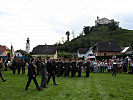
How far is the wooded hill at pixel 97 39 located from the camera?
12550 centimetres

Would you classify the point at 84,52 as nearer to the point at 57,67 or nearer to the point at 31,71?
the point at 57,67

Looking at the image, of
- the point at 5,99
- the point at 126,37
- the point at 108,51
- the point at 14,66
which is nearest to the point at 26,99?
the point at 5,99

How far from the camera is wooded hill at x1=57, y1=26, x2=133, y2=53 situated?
412ft

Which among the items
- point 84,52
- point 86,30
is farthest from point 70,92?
point 86,30

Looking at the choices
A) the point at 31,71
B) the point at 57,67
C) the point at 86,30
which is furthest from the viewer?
the point at 86,30

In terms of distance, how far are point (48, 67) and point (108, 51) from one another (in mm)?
75950

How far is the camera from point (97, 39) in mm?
139000

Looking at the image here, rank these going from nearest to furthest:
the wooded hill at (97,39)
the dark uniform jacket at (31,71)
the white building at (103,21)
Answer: the dark uniform jacket at (31,71), the wooded hill at (97,39), the white building at (103,21)

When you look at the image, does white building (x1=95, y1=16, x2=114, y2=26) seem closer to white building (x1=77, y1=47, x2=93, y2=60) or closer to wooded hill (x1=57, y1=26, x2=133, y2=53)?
wooded hill (x1=57, y1=26, x2=133, y2=53)

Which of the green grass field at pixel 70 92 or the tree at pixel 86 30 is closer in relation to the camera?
the green grass field at pixel 70 92

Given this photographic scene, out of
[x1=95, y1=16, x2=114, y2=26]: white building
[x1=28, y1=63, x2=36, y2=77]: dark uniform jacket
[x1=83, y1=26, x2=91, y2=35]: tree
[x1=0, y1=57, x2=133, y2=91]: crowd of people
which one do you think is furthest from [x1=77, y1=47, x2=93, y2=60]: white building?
[x1=28, y1=63, x2=36, y2=77]: dark uniform jacket

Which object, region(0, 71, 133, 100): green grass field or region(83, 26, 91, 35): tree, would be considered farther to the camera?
region(83, 26, 91, 35): tree

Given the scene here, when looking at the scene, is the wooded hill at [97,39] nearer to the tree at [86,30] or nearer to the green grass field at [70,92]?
the tree at [86,30]

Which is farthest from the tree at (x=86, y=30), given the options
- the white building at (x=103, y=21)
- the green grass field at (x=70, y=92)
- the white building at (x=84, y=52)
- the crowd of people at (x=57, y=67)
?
the green grass field at (x=70, y=92)
